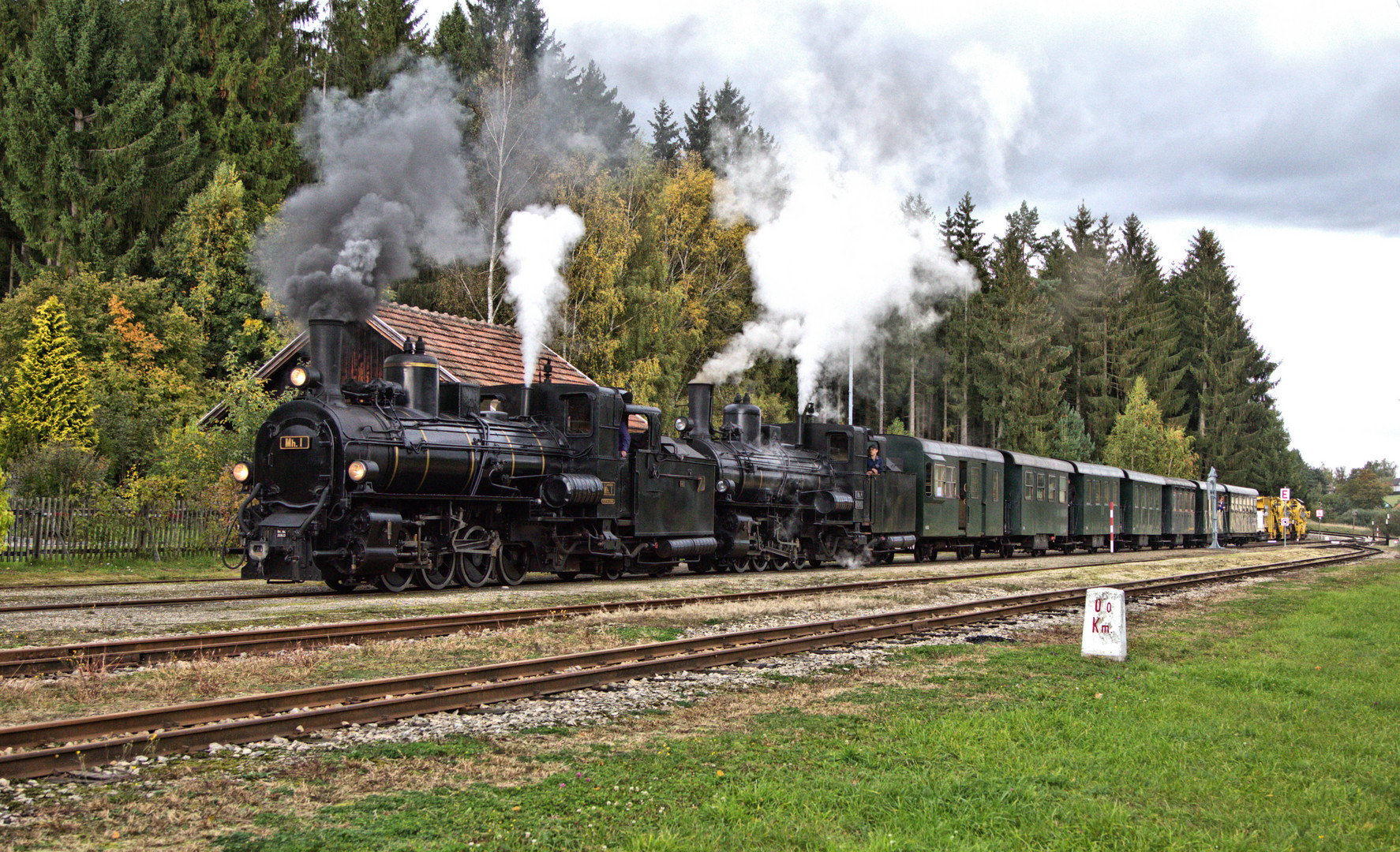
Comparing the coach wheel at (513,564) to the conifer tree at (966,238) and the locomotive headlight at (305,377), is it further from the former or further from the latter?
the conifer tree at (966,238)

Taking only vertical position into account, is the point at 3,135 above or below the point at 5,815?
above

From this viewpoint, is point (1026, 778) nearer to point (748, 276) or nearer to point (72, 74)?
point (748, 276)

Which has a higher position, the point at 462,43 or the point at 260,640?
the point at 462,43

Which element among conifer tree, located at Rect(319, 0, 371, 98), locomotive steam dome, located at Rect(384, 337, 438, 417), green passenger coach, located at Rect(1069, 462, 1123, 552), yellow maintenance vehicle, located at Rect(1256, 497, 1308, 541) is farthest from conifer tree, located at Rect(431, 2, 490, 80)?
yellow maintenance vehicle, located at Rect(1256, 497, 1308, 541)

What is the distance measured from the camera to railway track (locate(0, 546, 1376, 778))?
233 inches

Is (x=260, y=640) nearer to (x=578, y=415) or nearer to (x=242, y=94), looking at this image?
(x=578, y=415)

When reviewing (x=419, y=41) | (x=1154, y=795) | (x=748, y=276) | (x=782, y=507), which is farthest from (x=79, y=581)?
(x=419, y=41)

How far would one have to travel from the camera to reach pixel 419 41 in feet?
154

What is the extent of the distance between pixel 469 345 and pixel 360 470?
14.3m

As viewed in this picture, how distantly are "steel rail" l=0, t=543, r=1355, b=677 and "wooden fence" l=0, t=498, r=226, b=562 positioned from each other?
35.8 feet

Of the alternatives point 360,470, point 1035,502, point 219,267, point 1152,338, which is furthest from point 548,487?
point 1152,338

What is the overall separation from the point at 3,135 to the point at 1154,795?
52476mm

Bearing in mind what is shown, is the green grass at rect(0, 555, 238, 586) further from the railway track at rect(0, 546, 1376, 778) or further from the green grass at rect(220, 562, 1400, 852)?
the green grass at rect(220, 562, 1400, 852)

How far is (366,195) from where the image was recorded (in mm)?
16859
